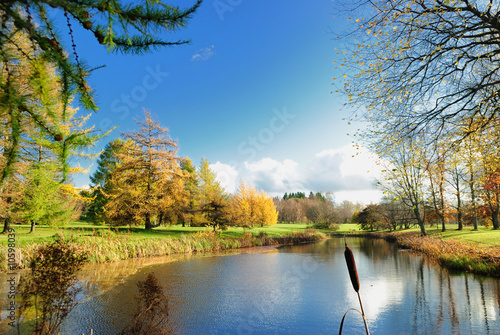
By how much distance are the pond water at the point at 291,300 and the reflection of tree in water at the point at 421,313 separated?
2 centimetres

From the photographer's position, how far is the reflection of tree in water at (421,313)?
5.81m

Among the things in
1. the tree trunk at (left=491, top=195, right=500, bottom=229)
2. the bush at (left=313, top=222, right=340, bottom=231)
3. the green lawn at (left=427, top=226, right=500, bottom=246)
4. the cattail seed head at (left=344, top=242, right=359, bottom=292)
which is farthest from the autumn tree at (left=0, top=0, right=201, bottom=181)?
the bush at (left=313, top=222, right=340, bottom=231)

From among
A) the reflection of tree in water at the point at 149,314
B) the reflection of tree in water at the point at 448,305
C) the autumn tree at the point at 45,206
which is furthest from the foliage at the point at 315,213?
the reflection of tree in water at the point at 149,314

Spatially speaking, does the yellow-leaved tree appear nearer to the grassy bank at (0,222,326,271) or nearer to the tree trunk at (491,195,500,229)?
the grassy bank at (0,222,326,271)

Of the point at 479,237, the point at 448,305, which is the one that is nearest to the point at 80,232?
the point at 448,305

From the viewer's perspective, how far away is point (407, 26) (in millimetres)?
6520

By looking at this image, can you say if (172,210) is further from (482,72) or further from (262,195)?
(482,72)

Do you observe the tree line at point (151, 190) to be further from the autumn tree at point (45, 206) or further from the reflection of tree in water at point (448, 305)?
the reflection of tree in water at point (448, 305)

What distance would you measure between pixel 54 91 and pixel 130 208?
20.9 meters

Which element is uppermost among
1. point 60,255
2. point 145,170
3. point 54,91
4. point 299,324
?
point 145,170

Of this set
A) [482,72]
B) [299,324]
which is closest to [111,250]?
[299,324]

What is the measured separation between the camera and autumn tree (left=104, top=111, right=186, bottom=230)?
21.0m

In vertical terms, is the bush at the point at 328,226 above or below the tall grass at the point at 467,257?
below

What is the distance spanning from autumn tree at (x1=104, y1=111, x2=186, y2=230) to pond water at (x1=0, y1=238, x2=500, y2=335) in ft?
29.7
